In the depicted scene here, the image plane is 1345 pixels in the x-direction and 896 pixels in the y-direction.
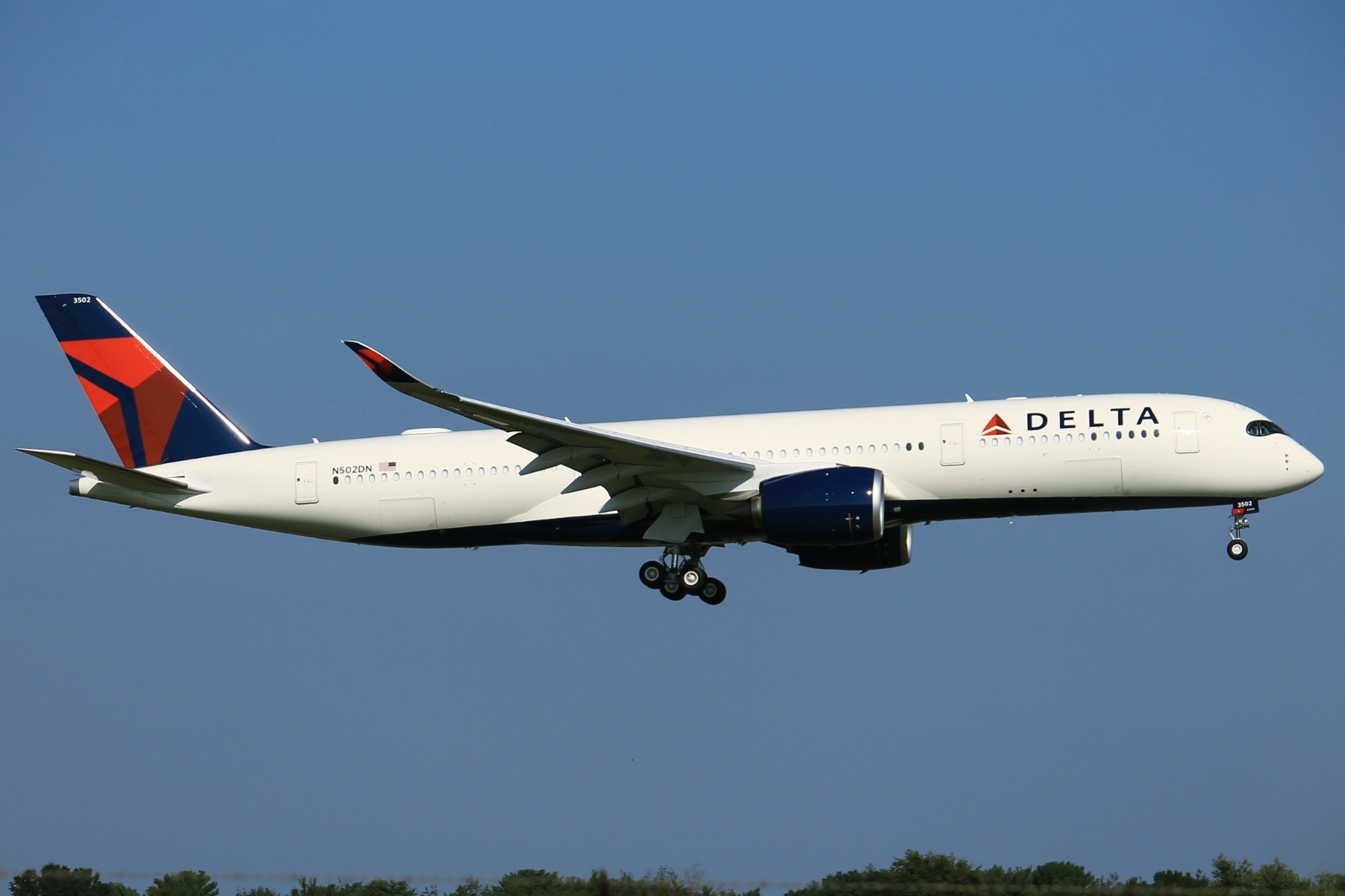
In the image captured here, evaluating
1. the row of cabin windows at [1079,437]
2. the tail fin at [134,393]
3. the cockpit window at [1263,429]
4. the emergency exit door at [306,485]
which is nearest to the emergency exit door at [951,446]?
the row of cabin windows at [1079,437]

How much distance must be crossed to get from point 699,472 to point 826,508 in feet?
9.91

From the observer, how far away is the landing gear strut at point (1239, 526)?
33.7m

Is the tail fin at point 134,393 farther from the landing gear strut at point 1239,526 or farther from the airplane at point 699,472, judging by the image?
the landing gear strut at point 1239,526

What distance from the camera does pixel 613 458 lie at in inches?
1299

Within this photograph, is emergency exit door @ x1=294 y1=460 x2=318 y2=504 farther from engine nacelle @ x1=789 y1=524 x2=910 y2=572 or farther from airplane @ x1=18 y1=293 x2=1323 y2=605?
engine nacelle @ x1=789 y1=524 x2=910 y2=572

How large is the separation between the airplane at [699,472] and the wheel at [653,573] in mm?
40

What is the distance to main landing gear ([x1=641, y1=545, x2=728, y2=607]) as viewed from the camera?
36.2 metres

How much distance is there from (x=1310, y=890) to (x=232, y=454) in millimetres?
26582

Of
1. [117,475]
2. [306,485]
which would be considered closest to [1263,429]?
[306,485]

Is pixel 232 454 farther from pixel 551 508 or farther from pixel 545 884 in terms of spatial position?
pixel 545 884

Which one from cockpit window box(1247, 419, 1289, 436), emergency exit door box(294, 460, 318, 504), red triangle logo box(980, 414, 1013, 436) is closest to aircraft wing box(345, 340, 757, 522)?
red triangle logo box(980, 414, 1013, 436)

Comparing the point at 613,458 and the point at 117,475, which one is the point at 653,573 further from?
the point at 117,475

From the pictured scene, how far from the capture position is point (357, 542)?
3691cm

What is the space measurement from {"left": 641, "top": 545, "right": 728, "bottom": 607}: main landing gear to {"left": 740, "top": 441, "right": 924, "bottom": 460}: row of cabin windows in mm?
3216
